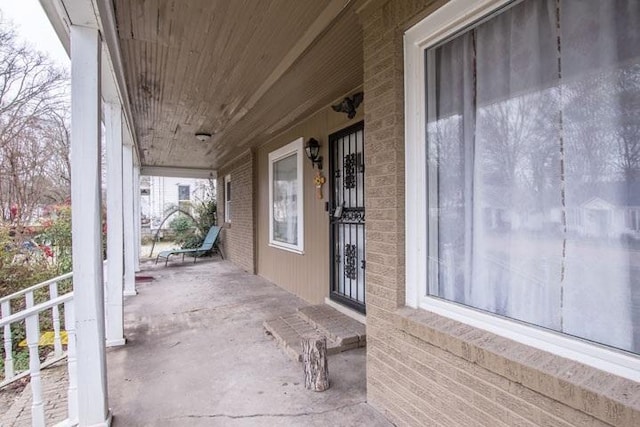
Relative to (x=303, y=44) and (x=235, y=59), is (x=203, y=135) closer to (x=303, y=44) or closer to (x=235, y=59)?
(x=235, y=59)

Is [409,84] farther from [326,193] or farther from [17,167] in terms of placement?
[17,167]

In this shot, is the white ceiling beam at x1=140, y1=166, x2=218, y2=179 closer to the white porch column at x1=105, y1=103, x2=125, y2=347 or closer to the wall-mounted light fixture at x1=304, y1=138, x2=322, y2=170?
the wall-mounted light fixture at x1=304, y1=138, x2=322, y2=170

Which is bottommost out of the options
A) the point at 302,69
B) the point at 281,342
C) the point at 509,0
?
the point at 281,342

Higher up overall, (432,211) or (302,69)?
(302,69)

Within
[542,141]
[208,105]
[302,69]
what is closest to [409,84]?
Answer: [542,141]

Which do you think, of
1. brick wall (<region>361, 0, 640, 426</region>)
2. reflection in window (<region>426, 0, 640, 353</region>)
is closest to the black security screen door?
brick wall (<region>361, 0, 640, 426</region>)

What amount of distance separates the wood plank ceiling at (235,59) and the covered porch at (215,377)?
2.39m

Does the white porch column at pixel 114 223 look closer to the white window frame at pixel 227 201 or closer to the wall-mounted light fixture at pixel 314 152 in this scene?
the wall-mounted light fixture at pixel 314 152

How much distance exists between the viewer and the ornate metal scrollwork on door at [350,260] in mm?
3668

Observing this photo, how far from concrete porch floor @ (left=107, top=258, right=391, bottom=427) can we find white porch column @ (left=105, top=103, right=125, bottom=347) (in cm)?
21

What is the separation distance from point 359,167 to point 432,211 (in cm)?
174

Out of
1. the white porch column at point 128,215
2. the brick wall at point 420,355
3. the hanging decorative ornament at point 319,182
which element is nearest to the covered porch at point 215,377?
the brick wall at point 420,355

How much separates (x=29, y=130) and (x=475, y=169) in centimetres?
836

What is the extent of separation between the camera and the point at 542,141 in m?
1.40
